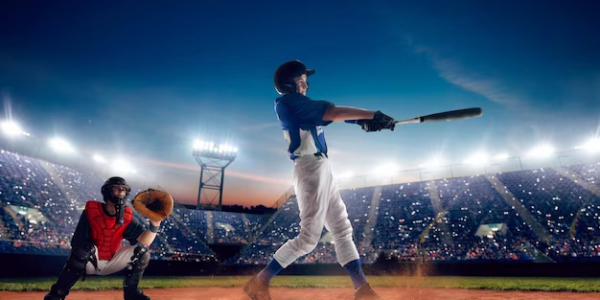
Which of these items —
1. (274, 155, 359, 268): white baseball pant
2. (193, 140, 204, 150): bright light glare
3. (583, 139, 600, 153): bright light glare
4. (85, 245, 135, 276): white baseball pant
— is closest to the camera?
(274, 155, 359, 268): white baseball pant

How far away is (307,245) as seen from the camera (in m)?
2.70

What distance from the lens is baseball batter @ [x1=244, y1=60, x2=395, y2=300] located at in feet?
8.83

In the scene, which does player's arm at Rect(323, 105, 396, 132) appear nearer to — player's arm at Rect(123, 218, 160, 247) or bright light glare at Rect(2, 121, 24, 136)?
player's arm at Rect(123, 218, 160, 247)

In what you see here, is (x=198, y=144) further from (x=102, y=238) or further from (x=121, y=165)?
(x=102, y=238)

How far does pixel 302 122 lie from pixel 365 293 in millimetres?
1586

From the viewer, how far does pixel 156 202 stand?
307 centimetres

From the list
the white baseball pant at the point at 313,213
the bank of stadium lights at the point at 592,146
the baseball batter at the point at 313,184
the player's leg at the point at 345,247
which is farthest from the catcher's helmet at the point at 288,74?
the bank of stadium lights at the point at 592,146

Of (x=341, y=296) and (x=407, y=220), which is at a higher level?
(x=341, y=296)

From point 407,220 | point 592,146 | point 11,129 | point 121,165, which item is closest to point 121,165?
point 121,165

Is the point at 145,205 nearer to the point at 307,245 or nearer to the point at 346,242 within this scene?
the point at 307,245

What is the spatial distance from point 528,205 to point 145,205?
19.1m

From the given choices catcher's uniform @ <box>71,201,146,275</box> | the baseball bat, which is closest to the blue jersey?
the baseball bat

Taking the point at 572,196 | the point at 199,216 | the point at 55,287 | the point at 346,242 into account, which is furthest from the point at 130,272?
the point at 199,216

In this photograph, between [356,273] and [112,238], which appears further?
[112,238]
